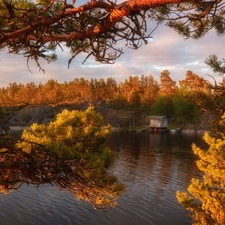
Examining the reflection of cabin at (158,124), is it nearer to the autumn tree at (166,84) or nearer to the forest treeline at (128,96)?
the forest treeline at (128,96)

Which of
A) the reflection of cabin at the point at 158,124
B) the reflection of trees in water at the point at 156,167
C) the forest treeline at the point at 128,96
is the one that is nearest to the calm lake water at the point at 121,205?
the reflection of trees in water at the point at 156,167

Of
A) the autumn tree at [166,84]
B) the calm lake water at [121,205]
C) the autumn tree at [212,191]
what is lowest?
the calm lake water at [121,205]

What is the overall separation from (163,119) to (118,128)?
73.7 feet

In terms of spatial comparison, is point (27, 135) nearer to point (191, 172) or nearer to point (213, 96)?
point (213, 96)

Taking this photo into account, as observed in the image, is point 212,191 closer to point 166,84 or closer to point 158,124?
point 158,124

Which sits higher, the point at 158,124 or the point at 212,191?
the point at 212,191

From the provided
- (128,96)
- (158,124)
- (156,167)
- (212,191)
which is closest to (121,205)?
(212,191)

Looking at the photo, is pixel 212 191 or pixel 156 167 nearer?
pixel 212 191

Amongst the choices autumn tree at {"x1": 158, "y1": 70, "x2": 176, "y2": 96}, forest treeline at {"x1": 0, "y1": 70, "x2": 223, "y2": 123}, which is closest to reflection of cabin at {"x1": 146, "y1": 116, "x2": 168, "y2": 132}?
forest treeline at {"x1": 0, "y1": 70, "x2": 223, "y2": 123}

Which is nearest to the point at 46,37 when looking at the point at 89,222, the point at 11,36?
the point at 11,36

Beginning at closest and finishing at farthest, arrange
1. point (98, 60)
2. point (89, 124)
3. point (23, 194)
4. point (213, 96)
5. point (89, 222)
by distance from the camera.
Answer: point (98, 60), point (213, 96), point (89, 124), point (89, 222), point (23, 194)

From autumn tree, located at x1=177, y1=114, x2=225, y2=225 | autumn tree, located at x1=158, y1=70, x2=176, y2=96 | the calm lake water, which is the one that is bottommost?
the calm lake water

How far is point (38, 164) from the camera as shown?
3215 millimetres

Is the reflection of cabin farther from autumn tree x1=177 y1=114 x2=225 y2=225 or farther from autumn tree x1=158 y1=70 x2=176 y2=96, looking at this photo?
autumn tree x1=177 y1=114 x2=225 y2=225
